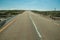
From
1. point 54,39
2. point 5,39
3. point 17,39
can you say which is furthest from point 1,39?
point 54,39

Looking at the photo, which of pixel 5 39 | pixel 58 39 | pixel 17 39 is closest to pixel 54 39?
pixel 58 39

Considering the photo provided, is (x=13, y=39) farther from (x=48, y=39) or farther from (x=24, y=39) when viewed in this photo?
(x=48, y=39)

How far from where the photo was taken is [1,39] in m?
10.7

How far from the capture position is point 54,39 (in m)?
10.8

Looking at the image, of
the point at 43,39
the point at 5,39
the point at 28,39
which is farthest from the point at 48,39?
the point at 5,39

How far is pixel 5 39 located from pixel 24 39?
1220 millimetres

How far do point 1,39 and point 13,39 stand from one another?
2.60 feet

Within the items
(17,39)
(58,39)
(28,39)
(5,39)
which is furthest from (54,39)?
(5,39)

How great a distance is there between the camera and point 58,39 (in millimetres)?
10867

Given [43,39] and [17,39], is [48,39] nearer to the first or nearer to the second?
[43,39]

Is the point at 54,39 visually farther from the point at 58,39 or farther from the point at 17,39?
the point at 17,39

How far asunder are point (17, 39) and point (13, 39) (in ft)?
0.84

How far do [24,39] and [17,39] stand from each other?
45 centimetres

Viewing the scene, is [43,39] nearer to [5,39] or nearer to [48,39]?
[48,39]
